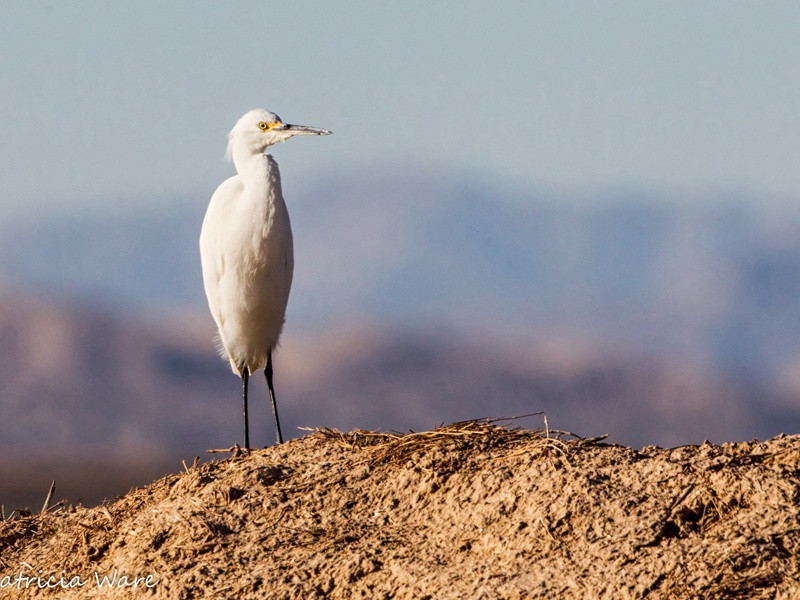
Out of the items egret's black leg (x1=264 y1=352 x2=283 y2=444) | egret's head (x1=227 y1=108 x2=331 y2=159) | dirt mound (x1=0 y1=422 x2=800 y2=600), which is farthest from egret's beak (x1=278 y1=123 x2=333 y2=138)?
dirt mound (x1=0 y1=422 x2=800 y2=600)

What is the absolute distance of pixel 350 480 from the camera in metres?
5.04

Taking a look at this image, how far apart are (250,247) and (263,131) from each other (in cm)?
95

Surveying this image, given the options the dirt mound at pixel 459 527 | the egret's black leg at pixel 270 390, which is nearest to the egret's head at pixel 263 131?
the egret's black leg at pixel 270 390

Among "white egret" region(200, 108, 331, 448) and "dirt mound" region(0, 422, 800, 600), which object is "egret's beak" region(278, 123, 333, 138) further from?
"dirt mound" region(0, 422, 800, 600)

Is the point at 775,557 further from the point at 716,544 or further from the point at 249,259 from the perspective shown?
the point at 249,259

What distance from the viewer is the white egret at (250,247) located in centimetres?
808

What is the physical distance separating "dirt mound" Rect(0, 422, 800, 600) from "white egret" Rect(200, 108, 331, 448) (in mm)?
2900

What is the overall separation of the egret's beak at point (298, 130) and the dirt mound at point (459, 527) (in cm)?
347

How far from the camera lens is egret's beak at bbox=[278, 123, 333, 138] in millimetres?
8258

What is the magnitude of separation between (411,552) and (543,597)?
676 millimetres

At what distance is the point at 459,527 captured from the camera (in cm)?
446

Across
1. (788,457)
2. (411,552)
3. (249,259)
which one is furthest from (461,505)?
(249,259)

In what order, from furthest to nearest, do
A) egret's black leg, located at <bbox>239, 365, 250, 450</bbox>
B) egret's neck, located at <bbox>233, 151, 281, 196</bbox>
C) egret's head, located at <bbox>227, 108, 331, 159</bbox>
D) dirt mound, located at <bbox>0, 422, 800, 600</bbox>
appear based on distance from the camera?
egret's black leg, located at <bbox>239, 365, 250, 450</bbox> → egret's head, located at <bbox>227, 108, 331, 159</bbox> → egret's neck, located at <bbox>233, 151, 281, 196</bbox> → dirt mound, located at <bbox>0, 422, 800, 600</bbox>

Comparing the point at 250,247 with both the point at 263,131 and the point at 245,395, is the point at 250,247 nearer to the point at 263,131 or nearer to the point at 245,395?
the point at 263,131
